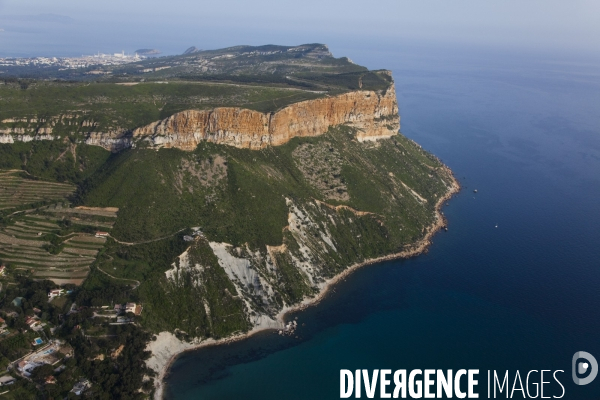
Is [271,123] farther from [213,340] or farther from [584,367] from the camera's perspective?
[584,367]

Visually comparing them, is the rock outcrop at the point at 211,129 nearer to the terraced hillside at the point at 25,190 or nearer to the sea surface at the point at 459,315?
the terraced hillside at the point at 25,190

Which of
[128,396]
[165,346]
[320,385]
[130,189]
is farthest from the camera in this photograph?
[130,189]

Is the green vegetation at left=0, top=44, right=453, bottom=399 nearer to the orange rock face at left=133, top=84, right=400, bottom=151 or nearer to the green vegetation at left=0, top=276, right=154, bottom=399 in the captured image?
the green vegetation at left=0, top=276, right=154, bottom=399

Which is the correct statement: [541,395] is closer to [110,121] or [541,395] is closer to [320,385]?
[320,385]

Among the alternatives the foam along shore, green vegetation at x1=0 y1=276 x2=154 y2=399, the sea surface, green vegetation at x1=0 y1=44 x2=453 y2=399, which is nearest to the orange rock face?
green vegetation at x1=0 y1=44 x2=453 y2=399

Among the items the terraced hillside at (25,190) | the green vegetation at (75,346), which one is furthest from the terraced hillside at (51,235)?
the green vegetation at (75,346)

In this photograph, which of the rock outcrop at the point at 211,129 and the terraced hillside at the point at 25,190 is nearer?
the terraced hillside at the point at 25,190

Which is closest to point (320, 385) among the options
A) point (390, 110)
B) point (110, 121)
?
point (110, 121)
